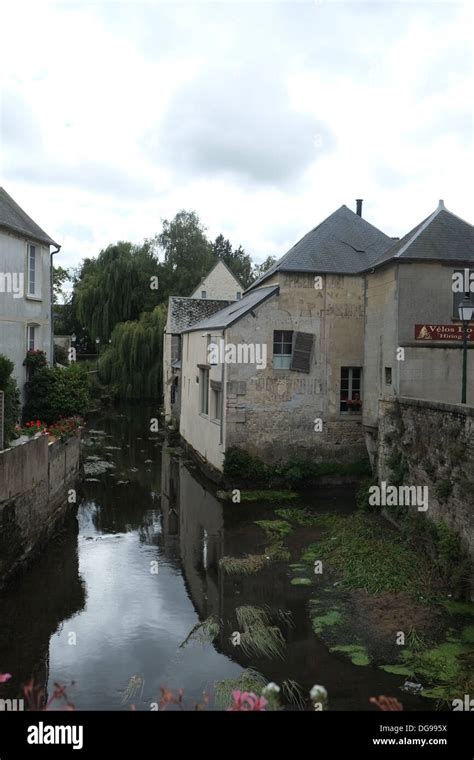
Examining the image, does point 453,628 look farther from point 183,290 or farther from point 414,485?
point 183,290

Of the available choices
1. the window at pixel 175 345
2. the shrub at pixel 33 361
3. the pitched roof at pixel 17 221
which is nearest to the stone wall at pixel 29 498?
the shrub at pixel 33 361

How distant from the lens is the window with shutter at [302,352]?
1936cm

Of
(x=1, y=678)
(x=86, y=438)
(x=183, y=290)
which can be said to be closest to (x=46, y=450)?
(x=1, y=678)

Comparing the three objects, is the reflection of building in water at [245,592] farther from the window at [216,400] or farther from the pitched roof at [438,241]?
the pitched roof at [438,241]

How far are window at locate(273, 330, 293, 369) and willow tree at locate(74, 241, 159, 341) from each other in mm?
30374

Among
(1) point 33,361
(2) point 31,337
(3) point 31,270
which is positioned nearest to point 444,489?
(1) point 33,361

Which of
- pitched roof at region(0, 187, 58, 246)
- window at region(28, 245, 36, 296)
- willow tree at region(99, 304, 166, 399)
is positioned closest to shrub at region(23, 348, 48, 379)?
window at region(28, 245, 36, 296)

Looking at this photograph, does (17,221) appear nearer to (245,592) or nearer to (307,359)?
(307,359)

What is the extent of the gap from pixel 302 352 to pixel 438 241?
17.7 feet

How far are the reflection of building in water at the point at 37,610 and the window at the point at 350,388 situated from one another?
390 inches

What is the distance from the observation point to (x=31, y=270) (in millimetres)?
18734

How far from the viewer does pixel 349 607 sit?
10.3 m

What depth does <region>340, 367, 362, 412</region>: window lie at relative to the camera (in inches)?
786

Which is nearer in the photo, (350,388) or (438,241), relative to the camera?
(438,241)
